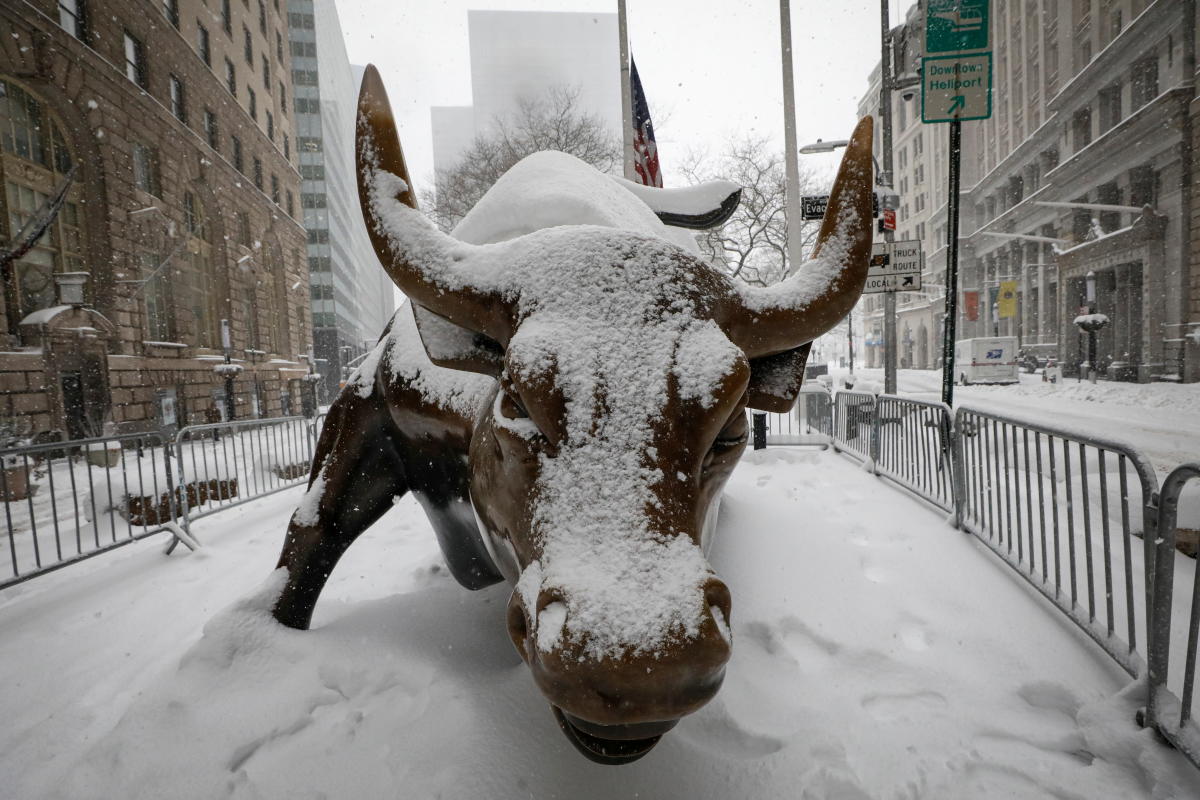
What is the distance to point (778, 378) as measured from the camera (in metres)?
2.17

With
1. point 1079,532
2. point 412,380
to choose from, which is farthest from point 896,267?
point 412,380

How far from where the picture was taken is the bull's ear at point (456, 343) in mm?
2014

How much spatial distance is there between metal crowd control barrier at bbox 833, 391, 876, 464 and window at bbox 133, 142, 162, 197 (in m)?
19.0

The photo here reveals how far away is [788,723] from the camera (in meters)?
2.25

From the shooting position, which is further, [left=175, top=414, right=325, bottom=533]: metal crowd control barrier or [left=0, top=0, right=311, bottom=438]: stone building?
[left=0, top=0, right=311, bottom=438]: stone building

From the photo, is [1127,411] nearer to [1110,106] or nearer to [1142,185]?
[1142,185]

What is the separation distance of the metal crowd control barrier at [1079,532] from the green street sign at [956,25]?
216 inches

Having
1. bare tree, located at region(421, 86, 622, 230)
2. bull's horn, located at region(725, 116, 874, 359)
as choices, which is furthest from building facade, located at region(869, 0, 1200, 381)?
bare tree, located at region(421, 86, 622, 230)

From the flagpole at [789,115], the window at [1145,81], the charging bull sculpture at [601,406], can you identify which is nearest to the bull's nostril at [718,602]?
the charging bull sculpture at [601,406]

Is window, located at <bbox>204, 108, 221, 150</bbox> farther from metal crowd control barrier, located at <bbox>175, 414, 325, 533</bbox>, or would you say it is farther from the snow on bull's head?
the snow on bull's head

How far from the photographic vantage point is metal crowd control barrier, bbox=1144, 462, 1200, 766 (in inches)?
77.3

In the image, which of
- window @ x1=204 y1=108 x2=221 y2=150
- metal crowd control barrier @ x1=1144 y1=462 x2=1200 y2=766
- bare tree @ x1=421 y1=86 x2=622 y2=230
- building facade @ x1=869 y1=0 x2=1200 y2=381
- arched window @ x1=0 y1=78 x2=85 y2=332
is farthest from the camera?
bare tree @ x1=421 y1=86 x2=622 y2=230

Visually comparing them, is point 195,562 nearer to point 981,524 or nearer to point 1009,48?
point 981,524

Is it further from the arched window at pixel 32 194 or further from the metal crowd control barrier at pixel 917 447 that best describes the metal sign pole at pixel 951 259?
→ the arched window at pixel 32 194
